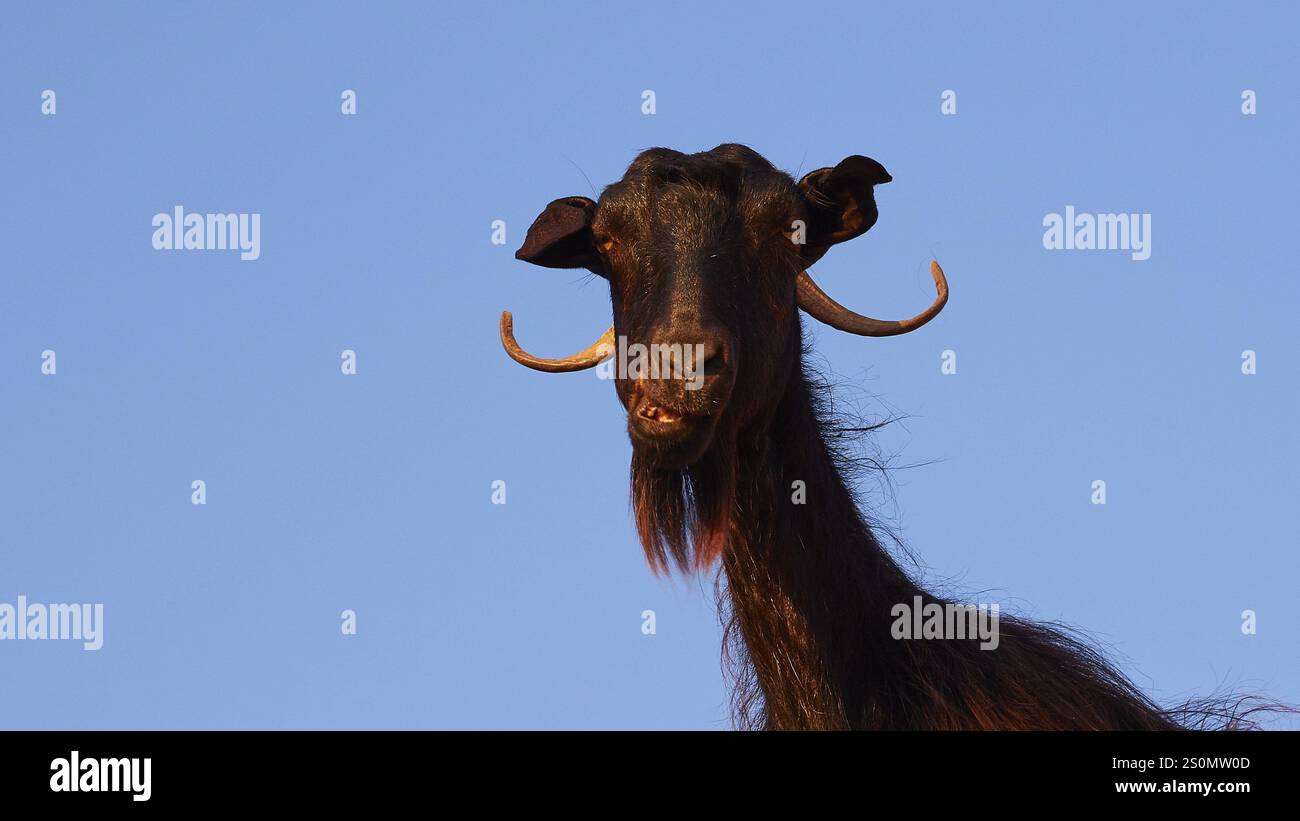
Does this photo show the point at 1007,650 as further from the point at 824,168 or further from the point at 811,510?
the point at 824,168

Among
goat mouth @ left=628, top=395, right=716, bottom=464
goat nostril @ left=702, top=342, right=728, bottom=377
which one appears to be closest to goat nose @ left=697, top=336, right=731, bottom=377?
goat nostril @ left=702, top=342, right=728, bottom=377

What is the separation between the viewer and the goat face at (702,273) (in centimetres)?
2002

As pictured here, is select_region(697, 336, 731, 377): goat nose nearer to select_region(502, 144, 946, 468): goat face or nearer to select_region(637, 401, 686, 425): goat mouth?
select_region(502, 144, 946, 468): goat face

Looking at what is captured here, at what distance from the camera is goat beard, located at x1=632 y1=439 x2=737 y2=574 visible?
21.0 meters

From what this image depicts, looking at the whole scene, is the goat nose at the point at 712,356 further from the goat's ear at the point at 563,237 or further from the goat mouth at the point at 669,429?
the goat's ear at the point at 563,237

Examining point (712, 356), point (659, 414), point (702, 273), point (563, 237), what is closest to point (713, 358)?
point (712, 356)

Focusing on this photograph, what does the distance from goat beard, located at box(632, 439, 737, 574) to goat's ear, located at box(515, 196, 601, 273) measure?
1.76 meters

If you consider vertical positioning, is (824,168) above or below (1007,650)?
above

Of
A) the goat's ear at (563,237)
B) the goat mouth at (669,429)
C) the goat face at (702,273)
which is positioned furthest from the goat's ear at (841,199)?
the goat mouth at (669,429)

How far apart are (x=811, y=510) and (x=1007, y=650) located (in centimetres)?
184

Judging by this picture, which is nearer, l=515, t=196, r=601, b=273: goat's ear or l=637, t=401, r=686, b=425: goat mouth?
l=637, t=401, r=686, b=425: goat mouth
